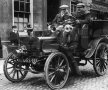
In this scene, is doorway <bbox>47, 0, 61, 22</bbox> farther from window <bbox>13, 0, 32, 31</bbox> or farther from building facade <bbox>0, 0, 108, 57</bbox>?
window <bbox>13, 0, 32, 31</bbox>

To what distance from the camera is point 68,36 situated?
23.1 ft

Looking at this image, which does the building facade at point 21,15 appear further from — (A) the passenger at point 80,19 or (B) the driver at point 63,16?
(A) the passenger at point 80,19

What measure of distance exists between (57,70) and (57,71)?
24 millimetres

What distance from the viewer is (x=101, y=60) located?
7.93m

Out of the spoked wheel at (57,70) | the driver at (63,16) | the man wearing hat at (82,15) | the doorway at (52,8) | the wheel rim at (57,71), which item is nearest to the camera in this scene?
the spoked wheel at (57,70)

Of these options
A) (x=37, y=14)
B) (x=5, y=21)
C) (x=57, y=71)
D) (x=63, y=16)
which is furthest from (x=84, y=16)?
(x=37, y=14)

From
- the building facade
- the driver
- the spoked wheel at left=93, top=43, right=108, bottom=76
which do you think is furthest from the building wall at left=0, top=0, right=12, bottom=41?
the spoked wheel at left=93, top=43, right=108, bottom=76

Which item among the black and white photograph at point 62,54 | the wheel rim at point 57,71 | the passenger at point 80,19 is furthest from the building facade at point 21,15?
the wheel rim at point 57,71

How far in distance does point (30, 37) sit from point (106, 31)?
106 inches

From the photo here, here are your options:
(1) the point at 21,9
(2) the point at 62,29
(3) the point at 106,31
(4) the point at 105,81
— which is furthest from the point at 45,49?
(1) the point at 21,9

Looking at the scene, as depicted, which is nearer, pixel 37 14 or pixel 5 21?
pixel 5 21

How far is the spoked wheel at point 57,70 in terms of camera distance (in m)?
6.19

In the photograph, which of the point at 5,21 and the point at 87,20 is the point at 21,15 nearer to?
the point at 5,21

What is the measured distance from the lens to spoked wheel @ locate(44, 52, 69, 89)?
619 centimetres
